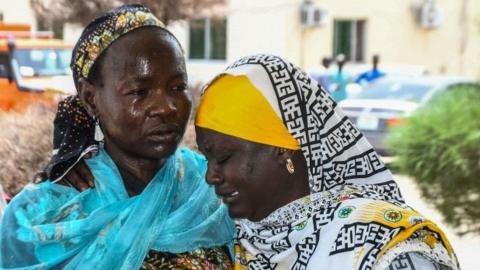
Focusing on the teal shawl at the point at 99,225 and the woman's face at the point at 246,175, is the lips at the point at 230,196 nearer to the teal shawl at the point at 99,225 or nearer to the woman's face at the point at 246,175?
the woman's face at the point at 246,175

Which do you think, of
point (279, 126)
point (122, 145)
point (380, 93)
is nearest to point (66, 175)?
point (122, 145)

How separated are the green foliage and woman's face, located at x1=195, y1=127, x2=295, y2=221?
12.5ft

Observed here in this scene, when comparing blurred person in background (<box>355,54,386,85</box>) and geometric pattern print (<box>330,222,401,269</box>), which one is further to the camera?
blurred person in background (<box>355,54,386,85</box>)

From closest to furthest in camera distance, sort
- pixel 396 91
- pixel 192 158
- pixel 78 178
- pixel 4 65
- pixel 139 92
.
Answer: pixel 139 92, pixel 78 178, pixel 192 158, pixel 396 91, pixel 4 65

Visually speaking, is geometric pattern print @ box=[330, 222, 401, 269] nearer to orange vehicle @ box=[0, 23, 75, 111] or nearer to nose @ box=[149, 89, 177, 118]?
nose @ box=[149, 89, 177, 118]

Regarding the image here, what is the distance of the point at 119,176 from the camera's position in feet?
7.69

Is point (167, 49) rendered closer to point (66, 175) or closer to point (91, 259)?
point (66, 175)

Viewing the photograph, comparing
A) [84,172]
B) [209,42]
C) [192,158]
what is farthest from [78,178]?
[209,42]

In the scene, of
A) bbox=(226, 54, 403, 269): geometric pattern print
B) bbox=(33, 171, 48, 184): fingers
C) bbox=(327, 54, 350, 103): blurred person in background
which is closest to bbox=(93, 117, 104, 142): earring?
bbox=(33, 171, 48, 184): fingers

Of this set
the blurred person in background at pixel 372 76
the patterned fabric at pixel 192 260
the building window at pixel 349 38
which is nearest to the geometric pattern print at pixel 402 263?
the patterned fabric at pixel 192 260

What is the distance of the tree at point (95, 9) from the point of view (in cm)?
718

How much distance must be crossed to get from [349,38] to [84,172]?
2065 cm

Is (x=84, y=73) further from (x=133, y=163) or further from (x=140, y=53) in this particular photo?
(x=133, y=163)

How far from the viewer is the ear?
2.29 meters
